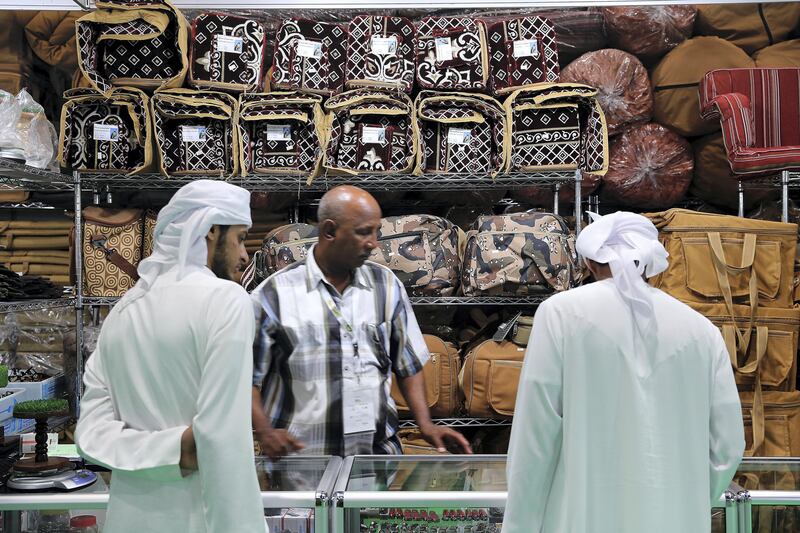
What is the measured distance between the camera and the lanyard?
2.88 metres

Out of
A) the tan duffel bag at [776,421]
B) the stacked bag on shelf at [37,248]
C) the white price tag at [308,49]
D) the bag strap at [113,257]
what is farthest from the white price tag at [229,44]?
the tan duffel bag at [776,421]

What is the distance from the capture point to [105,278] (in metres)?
4.31

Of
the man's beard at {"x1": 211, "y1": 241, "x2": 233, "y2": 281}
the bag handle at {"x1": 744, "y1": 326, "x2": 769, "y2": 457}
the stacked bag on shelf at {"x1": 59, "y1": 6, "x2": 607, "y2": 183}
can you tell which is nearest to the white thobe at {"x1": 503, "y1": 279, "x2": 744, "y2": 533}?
the man's beard at {"x1": 211, "y1": 241, "x2": 233, "y2": 281}

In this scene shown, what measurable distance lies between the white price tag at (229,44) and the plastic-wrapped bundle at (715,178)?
2562 mm

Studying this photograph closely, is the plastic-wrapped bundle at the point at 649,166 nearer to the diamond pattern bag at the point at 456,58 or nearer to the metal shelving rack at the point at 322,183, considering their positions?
the metal shelving rack at the point at 322,183

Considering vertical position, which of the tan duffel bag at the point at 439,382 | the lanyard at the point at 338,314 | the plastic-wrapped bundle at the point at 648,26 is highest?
the plastic-wrapped bundle at the point at 648,26

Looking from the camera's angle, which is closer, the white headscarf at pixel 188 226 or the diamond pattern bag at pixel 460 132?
the white headscarf at pixel 188 226

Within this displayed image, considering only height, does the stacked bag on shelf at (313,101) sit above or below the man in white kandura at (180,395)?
above

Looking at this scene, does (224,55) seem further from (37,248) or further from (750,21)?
(750,21)

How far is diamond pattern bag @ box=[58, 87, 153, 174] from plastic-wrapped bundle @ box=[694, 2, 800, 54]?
3.14 metres

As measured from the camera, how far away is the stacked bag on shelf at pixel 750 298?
413 centimetres

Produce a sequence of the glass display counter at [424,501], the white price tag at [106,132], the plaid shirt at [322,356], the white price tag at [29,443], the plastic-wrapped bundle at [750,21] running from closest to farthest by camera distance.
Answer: the glass display counter at [424,501], the white price tag at [29,443], the plaid shirt at [322,356], the white price tag at [106,132], the plastic-wrapped bundle at [750,21]

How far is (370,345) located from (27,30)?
127 inches

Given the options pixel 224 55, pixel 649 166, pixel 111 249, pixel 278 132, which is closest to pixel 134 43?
pixel 224 55
